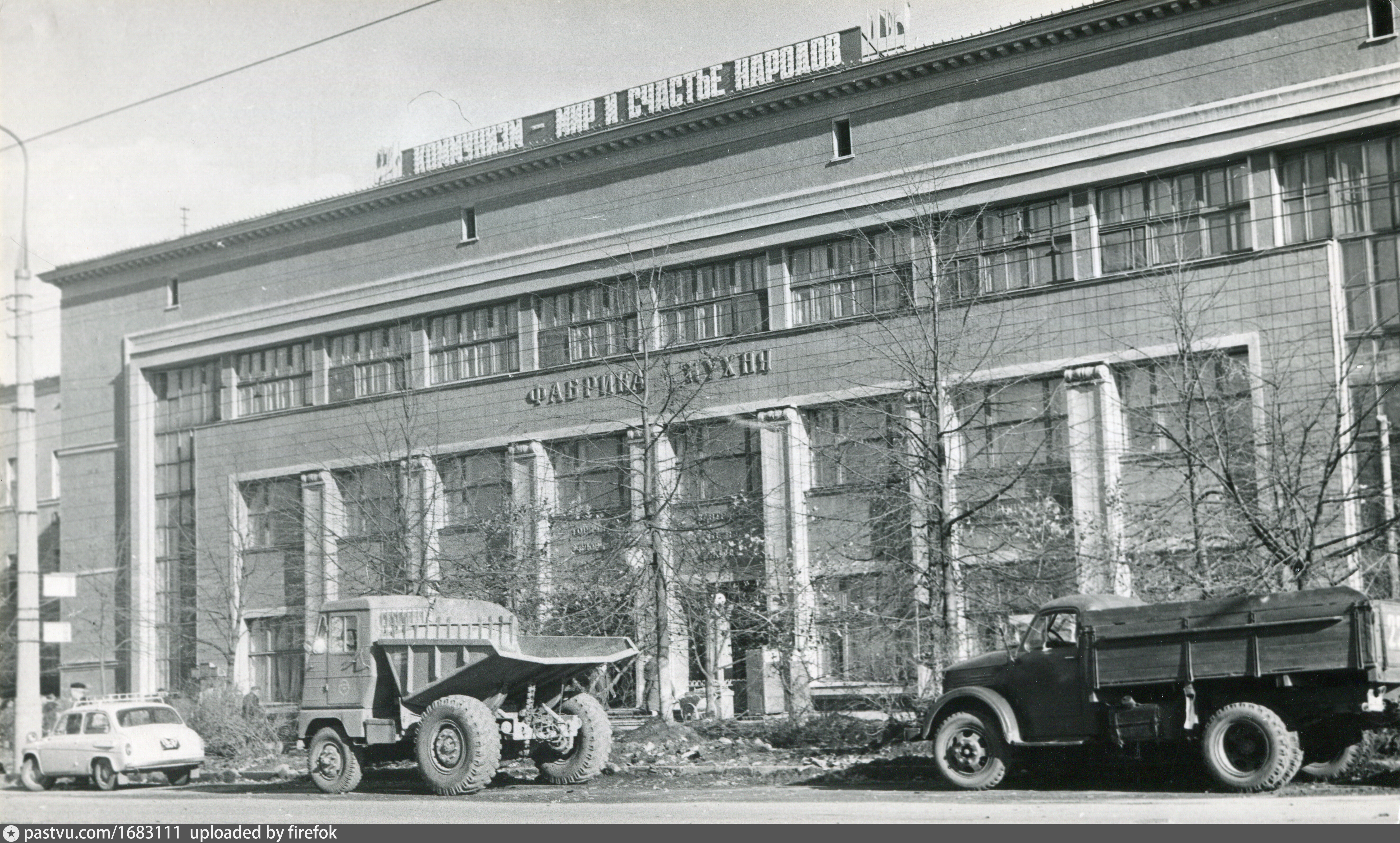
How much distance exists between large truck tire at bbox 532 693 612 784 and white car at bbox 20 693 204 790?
805cm

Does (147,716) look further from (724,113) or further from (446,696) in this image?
(724,113)

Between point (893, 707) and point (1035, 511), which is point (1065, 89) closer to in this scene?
point (1035, 511)

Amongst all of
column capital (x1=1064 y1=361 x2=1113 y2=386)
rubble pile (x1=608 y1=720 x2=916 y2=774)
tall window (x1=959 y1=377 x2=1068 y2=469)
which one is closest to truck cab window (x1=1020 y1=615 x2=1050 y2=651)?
rubble pile (x1=608 y1=720 x2=916 y2=774)

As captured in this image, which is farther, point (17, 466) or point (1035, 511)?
point (1035, 511)

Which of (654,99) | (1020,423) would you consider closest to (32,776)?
(1020,423)

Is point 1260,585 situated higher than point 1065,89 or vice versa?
point 1065,89

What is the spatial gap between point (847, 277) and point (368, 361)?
13841 mm

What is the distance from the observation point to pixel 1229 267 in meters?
29.3

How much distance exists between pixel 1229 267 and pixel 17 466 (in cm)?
2225

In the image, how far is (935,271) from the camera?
2598 centimetres

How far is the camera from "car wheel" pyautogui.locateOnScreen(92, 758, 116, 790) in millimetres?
24031

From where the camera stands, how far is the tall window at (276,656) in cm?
4106
